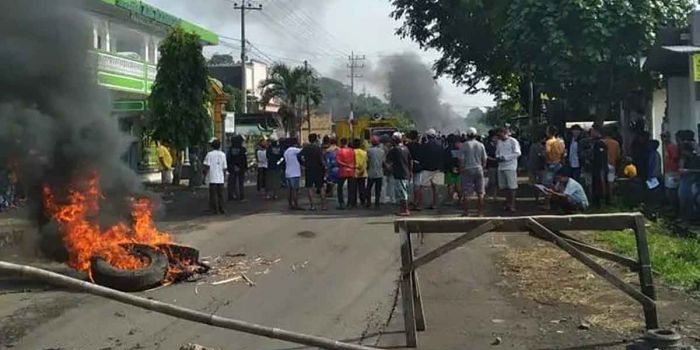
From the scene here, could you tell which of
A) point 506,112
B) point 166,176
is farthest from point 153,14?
point 506,112

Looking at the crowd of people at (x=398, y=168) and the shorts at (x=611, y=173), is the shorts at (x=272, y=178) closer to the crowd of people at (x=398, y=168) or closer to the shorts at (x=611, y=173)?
the crowd of people at (x=398, y=168)

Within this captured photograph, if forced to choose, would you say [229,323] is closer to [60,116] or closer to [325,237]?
[60,116]

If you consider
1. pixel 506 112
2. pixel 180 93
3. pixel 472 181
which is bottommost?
pixel 472 181

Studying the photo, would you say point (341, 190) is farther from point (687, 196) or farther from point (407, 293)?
point (407, 293)

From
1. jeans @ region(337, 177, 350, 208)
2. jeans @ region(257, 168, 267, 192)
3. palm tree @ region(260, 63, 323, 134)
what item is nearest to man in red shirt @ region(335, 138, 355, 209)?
jeans @ region(337, 177, 350, 208)

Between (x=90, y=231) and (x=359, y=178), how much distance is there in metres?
8.37

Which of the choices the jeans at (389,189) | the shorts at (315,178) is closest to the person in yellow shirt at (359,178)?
the jeans at (389,189)

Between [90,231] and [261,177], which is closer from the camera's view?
[90,231]

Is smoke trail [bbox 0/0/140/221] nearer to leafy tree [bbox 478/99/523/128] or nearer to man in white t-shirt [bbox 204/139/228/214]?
man in white t-shirt [bbox 204/139/228/214]

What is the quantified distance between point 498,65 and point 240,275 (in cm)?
2126

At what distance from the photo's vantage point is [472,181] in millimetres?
15547

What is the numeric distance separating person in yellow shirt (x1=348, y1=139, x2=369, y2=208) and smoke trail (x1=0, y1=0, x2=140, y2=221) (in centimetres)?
682

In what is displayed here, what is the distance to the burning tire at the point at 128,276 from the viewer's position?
337 inches

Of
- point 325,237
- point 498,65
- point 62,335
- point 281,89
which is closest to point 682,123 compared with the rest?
point 325,237
